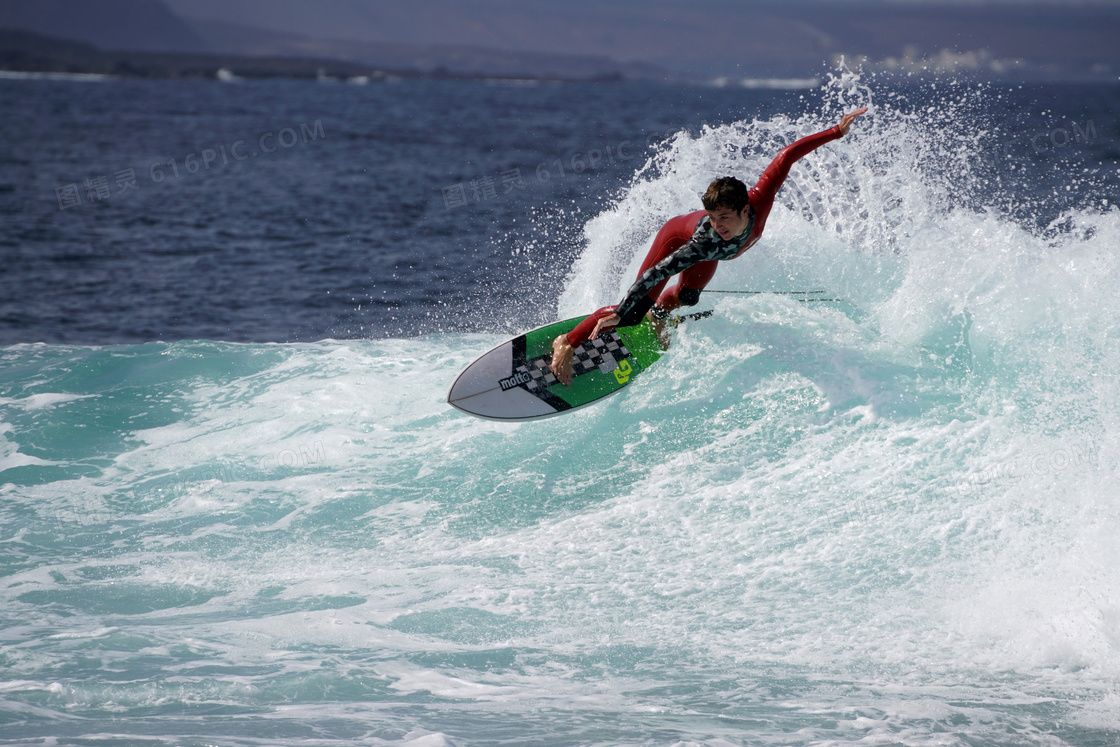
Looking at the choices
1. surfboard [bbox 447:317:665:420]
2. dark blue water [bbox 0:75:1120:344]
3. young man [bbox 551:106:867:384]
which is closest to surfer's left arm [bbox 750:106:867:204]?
young man [bbox 551:106:867:384]

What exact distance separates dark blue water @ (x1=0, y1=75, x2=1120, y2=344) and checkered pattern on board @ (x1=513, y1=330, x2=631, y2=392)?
3857 millimetres

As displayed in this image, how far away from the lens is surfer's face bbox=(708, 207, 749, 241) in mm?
6078

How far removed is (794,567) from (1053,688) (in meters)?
1.59

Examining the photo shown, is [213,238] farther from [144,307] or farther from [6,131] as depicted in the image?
[6,131]

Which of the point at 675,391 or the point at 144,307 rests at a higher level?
the point at 144,307

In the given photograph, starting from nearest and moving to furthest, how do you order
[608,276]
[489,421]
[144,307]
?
1. [489,421]
2. [608,276]
3. [144,307]

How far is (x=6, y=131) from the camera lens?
38.6 m

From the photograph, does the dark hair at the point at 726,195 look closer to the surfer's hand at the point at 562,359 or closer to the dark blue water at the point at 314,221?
the surfer's hand at the point at 562,359

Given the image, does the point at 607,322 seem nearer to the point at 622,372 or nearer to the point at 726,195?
the point at 622,372

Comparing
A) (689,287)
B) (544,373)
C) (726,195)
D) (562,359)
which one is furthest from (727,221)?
(544,373)

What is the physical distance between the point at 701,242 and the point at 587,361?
1.58 meters

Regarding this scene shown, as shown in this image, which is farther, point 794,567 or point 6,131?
point 6,131

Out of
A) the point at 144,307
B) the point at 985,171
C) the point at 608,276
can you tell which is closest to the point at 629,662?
the point at 608,276

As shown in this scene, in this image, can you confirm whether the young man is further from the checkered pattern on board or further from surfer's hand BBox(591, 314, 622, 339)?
the checkered pattern on board
